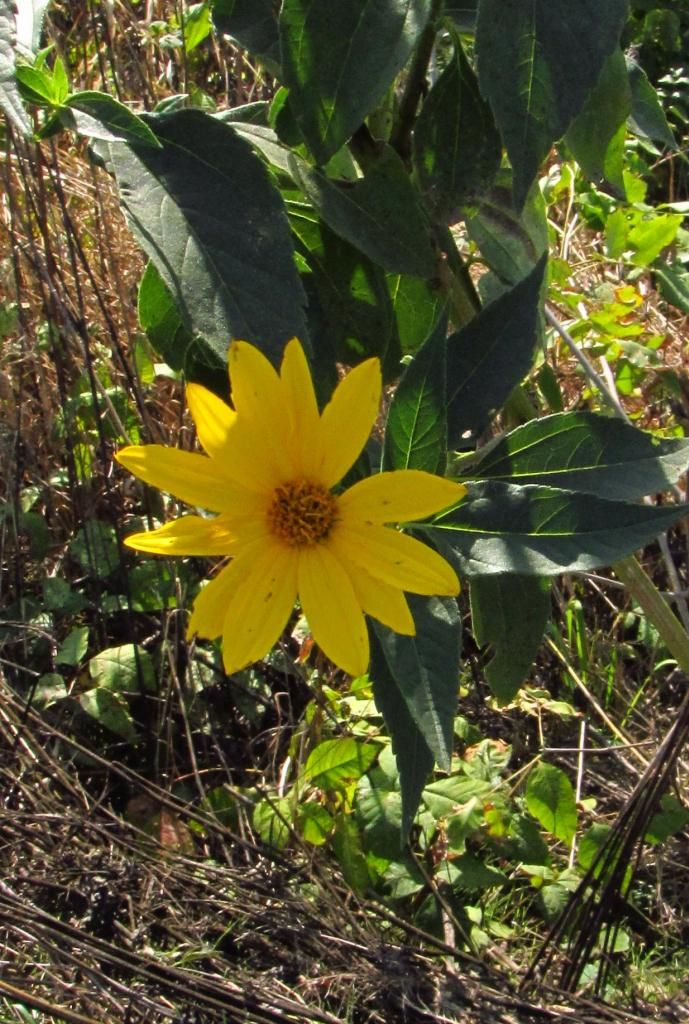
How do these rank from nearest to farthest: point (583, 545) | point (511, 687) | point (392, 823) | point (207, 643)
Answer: point (583, 545)
point (511, 687)
point (392, 823)
point (207, 643)

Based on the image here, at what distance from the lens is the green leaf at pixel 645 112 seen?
826mm

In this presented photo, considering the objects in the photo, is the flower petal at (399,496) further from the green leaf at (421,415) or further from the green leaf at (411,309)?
the green leaf at (411,309)

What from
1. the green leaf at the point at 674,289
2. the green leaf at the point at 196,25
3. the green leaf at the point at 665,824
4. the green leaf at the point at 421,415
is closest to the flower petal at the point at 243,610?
the green leaf at the point at 421,415

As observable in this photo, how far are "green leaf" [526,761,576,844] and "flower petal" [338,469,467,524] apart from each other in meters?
0.88

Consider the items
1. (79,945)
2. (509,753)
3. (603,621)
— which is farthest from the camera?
(603,621)

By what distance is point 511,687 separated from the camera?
2.87 feet

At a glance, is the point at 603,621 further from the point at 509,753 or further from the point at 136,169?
the point at 136,169

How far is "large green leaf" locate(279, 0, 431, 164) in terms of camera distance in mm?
695

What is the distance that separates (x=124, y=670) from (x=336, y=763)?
0.39 meters

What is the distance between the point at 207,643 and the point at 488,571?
1.14 metres

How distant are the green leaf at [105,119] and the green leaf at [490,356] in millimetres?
249

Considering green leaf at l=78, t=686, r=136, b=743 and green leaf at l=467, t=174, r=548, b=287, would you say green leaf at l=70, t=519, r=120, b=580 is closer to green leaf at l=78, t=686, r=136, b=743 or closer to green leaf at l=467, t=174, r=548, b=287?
green leaf at l=78, t=686, r=136, b=743

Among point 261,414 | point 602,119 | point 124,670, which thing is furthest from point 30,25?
point 124,670

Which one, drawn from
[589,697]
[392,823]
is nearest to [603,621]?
[589,697]
